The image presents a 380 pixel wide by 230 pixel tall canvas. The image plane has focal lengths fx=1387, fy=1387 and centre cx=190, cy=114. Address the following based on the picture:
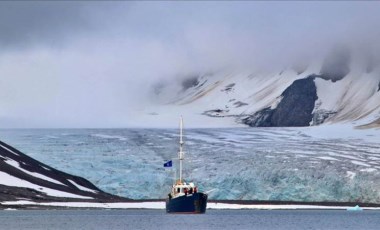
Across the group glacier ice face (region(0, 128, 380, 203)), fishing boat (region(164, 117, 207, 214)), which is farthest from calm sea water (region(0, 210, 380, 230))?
glacier ice face (region(0, 128, 380, 203))

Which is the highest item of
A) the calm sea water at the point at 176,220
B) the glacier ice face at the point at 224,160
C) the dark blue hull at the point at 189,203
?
the glacier ice face at the point at 224,160

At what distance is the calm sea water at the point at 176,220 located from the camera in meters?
111

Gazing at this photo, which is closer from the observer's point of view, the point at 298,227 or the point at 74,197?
the point at 298,227

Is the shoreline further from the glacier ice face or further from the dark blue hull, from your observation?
the dark blue hull

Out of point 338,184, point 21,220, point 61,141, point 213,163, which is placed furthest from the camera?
point 61,141

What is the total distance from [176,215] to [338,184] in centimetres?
3084

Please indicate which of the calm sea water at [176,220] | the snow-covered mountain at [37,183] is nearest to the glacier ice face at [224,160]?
the snow-covered mountain at [37,183]

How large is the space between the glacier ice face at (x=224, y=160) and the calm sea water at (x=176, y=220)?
995cm

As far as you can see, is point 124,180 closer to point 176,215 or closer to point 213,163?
point 213,163

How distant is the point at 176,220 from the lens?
119562 millimetres

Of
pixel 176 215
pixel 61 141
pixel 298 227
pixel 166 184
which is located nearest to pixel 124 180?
pixel 166 184

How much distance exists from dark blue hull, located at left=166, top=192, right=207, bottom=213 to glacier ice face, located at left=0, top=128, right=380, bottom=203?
26508 millimetres

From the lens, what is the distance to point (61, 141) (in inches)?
7121

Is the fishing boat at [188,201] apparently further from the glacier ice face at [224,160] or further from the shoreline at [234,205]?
the glacier ice face at [224,160]
